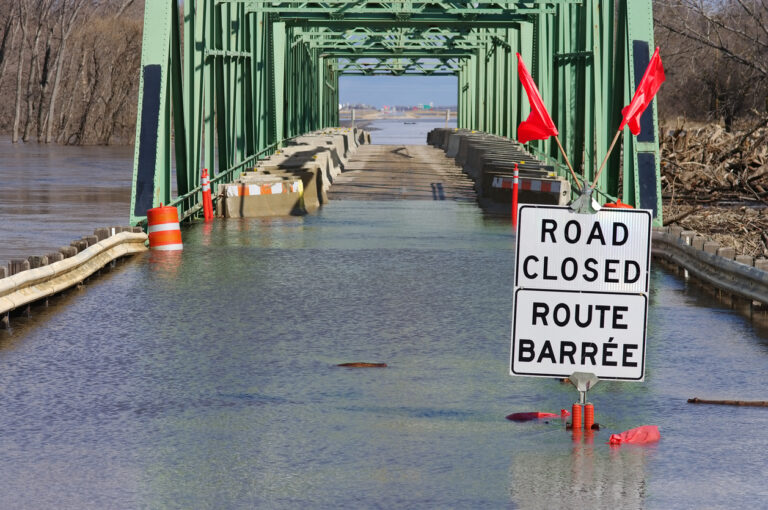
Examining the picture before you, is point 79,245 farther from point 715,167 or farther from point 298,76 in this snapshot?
point 298,76

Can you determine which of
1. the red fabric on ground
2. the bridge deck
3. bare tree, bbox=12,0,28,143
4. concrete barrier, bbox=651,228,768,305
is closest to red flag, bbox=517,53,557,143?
the red fabric on ground

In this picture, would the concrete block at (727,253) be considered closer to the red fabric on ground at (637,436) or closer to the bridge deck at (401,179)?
the red fabric on ground at (637,436)

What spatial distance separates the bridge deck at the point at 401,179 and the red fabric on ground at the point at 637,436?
25.1 m

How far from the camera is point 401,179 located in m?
41.6

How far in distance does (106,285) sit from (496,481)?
374 inches

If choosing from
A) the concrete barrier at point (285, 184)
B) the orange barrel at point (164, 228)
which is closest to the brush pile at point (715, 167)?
the concrete barrier at point (285, 184)

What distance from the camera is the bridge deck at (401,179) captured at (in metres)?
34.4

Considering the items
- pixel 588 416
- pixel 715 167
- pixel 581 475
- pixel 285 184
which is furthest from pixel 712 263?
pixel 715 167

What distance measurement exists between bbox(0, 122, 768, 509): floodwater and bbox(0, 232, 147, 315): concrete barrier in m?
0.20

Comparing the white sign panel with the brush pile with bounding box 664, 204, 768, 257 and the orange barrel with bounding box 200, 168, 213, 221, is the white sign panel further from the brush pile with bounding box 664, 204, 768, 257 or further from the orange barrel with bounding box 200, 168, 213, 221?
the orange barrel with bounding box 200, 168, 213, 221

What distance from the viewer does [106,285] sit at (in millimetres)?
15523

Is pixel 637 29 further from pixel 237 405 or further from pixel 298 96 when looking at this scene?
pixel 298 96

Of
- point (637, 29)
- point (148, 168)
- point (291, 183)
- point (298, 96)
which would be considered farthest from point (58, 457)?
point (298, 96)

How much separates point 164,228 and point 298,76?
40.8 m
